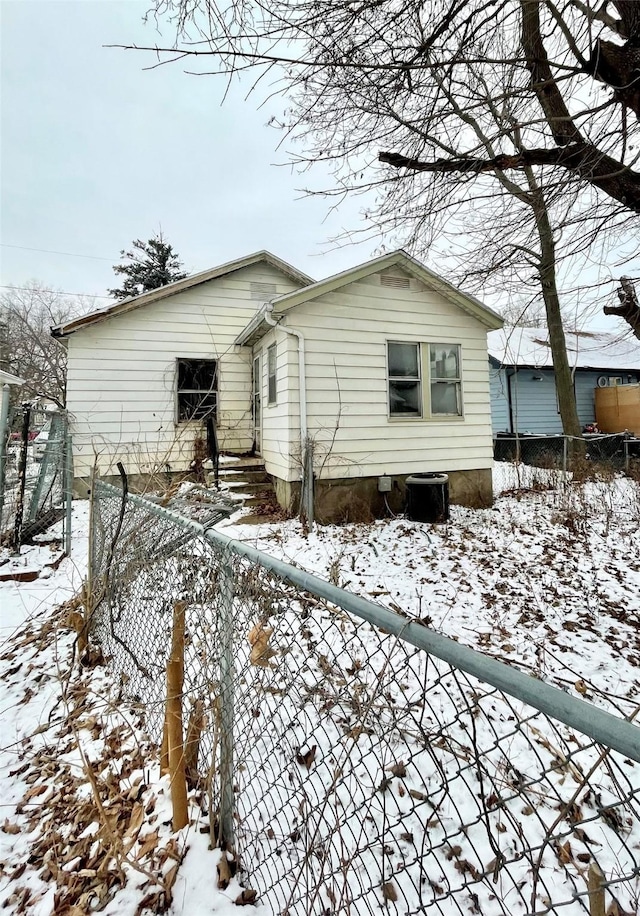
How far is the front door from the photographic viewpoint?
9445mm

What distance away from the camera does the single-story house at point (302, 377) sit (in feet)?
23.4

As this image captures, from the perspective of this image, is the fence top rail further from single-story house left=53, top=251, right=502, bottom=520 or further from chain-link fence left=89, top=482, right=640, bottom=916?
single-story house left=53, top=251, right=502, bottom=520

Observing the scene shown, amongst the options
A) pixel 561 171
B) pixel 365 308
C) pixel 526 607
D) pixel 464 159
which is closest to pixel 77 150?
pixel 365 308

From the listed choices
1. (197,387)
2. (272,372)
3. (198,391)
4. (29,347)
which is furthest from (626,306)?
A: (29,347)

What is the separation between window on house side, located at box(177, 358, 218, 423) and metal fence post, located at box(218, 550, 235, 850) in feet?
27.0

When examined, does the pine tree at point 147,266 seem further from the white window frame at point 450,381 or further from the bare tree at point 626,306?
the bare tree at point 626,306

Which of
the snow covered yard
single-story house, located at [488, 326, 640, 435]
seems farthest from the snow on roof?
Result: the snow covered yard

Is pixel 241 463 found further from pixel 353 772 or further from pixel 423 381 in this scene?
pixel 353 772

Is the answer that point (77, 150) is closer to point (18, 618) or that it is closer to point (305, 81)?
point (305, 81)

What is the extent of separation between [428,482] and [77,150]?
353 inches

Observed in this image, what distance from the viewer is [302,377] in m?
6.89

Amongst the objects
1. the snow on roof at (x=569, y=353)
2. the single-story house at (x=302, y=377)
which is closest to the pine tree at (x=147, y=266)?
the single-story house at (x=302, y=377)

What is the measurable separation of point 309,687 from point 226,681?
1.17 ft

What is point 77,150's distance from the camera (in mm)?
7922
